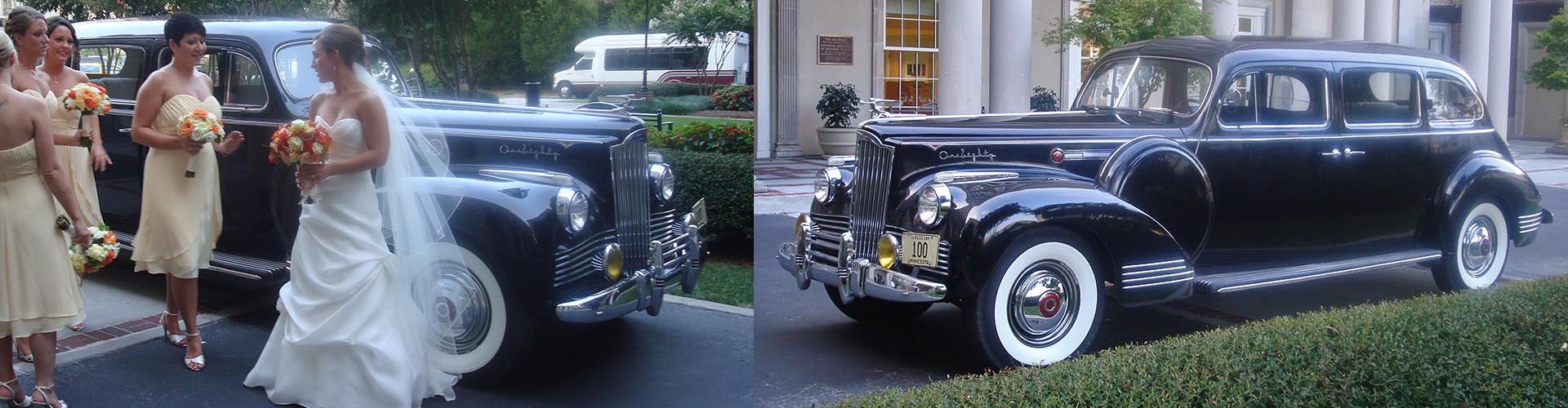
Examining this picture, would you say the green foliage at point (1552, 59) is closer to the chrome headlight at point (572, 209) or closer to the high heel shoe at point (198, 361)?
the chrome headlight at point (572, 209)

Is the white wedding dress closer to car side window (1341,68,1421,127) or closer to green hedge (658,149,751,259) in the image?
green hedge (658,149,751,259)

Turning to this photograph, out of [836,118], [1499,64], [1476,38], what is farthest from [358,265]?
[1499,64]

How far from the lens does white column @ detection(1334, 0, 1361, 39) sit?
4.88 meters

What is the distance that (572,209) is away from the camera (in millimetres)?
2875

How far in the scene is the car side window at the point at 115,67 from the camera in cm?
240

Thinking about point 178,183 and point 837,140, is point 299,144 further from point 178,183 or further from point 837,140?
point 837,140

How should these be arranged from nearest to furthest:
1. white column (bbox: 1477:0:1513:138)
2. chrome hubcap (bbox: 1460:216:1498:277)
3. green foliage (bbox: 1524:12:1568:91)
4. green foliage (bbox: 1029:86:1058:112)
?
green foliage (bbox: 1029:86:1058:112) → chrome hubcap (bbox: 1460:216:1498:277) → white column (bbox: 1477:0:1513:138) → green foliage (bbox: 1524:12:1568:91)

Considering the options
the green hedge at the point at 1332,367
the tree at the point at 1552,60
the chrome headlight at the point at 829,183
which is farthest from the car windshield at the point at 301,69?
the tree at the point at 1552,60

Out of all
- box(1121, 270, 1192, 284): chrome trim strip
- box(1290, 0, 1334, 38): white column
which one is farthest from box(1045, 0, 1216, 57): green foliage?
box(1121, 270, 1192, 284): chrome trim strip

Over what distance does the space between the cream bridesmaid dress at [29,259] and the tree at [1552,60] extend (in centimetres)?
598

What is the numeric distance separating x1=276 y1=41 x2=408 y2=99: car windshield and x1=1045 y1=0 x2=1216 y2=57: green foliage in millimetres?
2629

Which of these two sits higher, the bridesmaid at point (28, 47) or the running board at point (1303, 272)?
the bridesmaid at point (28, 47)

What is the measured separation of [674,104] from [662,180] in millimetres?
207

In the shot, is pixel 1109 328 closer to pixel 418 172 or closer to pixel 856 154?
pixel 856 154
